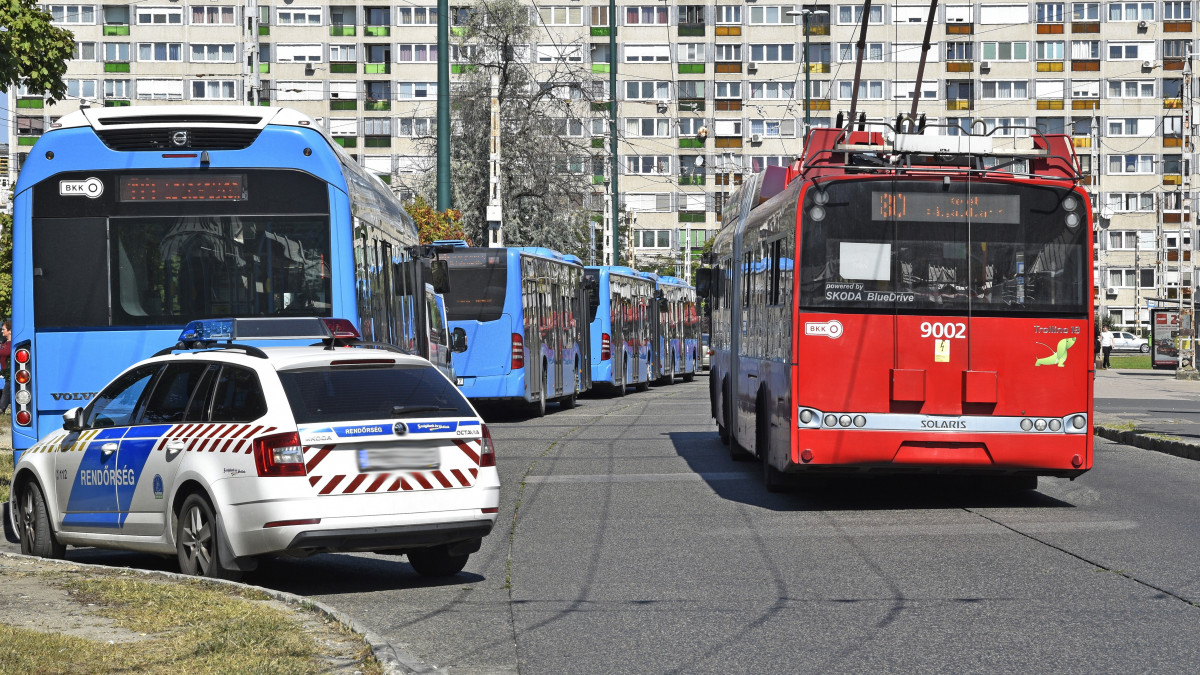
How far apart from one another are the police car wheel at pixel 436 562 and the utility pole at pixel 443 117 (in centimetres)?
2093

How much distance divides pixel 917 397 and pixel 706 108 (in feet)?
279

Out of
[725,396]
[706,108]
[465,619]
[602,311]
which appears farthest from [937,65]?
[465,619]

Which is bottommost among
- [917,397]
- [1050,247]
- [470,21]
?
[917,397]

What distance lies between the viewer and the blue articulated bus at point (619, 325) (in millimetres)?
38375

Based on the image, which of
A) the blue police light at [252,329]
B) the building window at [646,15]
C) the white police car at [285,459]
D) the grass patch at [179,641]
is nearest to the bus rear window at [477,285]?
the blue police light at [252,329]

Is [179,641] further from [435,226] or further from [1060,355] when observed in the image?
[435,226]

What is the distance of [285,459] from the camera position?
927cm

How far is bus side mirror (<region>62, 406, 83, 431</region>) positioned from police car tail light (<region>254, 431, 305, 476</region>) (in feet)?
7.52

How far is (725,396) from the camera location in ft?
67.6

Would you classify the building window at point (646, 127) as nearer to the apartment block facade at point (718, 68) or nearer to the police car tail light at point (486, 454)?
the apartment block facade at point (718, 68)

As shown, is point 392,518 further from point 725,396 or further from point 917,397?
point 725,396

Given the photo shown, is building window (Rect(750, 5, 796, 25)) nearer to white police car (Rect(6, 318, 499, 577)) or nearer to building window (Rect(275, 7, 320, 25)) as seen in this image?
building window (Rect(275, 7, 320, 25))

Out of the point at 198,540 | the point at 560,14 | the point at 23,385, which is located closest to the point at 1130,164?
the point at 560,14

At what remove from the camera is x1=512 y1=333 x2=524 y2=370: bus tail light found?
28.3 metres
